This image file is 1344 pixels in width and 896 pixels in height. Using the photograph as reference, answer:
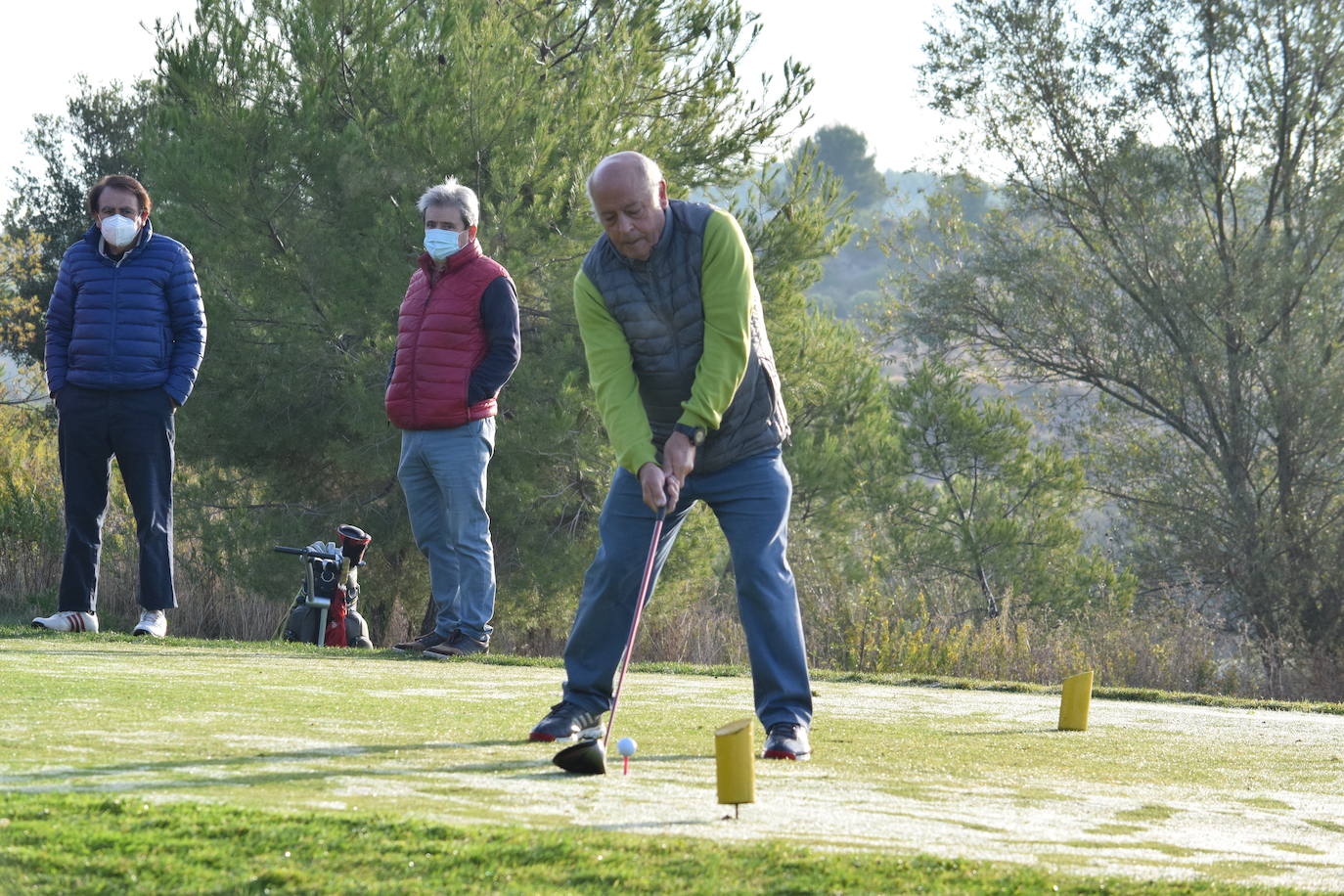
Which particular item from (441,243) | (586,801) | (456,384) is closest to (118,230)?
(441,243)

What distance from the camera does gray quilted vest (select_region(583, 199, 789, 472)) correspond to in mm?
4398

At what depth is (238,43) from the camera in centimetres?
1459

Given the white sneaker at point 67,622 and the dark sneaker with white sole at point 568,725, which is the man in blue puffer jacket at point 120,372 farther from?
the dark sneaker with white sole at point 568,725

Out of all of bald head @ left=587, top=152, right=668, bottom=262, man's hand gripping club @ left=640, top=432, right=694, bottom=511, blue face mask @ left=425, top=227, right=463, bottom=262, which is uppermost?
blue face mask @ left=425, top=227, right=463, bottom=262

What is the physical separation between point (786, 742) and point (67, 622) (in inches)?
194

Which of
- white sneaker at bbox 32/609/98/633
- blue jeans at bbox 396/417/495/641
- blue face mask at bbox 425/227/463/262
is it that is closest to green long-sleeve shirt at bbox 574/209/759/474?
blue jeans at bbox 396/417/495/641

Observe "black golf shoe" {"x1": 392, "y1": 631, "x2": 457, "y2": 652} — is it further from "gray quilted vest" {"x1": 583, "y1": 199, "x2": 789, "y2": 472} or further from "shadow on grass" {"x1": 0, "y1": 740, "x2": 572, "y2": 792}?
"shadow on grass" {"x1": 0, "y1": 740, "x2": 572, "y2": 792}

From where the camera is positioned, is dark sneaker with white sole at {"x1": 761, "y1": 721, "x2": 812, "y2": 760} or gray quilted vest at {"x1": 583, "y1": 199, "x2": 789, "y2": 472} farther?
gray quilted vest at {"x1": 583, "y1": 199, "x2": 789, "y2": 472}

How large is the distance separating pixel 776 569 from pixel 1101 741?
1464 mm

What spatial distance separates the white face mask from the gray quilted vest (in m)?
3.89

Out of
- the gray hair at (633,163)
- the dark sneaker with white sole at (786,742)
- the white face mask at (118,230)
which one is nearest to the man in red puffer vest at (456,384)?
the white face mask at (118,230)

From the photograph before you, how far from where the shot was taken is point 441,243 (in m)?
7.58

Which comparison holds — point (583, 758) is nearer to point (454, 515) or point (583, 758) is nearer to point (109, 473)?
point (454, 515)

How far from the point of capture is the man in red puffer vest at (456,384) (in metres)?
7.59
